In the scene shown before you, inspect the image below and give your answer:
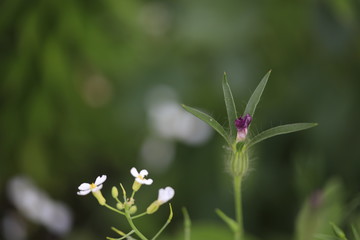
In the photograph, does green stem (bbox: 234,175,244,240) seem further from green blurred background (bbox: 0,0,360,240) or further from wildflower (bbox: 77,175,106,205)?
green blurred background (bbox: 0,0,360,240)

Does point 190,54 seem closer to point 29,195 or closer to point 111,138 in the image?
point 111,138

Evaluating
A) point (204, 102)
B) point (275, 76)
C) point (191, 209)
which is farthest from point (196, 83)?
point (191, 209)

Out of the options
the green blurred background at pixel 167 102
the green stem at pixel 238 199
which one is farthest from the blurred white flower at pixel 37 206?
the green stem at pixel 238 199

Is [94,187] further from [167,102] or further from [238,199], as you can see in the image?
[167,102]

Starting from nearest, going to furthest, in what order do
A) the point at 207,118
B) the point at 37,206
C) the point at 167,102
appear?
the point at 207,118 → the point at 37,206 → the point at 167,102

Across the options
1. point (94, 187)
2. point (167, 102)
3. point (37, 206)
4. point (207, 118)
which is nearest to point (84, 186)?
point (94, 187)

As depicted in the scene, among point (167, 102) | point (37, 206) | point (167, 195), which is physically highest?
point (167, 102)

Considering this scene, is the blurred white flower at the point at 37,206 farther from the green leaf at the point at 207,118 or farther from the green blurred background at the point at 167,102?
the green leaf at the point at 207,118

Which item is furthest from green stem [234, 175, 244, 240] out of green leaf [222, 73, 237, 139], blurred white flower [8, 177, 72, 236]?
blurred white flower [8, 177, 72, 236]

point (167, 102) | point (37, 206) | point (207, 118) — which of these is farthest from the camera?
point (167, 102)
